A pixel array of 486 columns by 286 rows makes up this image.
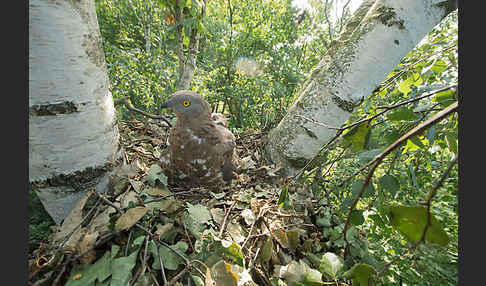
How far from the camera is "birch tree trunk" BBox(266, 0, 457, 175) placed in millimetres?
1170

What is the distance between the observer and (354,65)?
126 cm

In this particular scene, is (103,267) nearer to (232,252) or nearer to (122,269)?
(122,269)

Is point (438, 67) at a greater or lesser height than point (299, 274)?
greater

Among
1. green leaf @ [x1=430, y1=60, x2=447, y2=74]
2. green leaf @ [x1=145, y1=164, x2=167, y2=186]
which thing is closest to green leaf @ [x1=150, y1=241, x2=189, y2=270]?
green leaf @ [x1=145, y1=164, x2=167, y2=186]

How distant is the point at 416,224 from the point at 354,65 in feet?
3.82

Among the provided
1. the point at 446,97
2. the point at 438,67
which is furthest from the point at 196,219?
the point at 438,67

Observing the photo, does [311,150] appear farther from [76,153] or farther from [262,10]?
[262,10]

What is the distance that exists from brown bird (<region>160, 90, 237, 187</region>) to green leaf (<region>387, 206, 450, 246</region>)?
46.5 inches

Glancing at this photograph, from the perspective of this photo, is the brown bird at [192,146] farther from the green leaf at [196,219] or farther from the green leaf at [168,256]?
the green leaf at [168,256]

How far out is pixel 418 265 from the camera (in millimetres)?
1083

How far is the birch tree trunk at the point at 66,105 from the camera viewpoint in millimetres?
779

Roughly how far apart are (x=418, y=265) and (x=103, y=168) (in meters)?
1.72

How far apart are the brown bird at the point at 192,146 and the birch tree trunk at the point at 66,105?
0.42m

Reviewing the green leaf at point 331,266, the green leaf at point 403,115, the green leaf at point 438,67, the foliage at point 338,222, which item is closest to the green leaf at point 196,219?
the foliage at point 338,222
